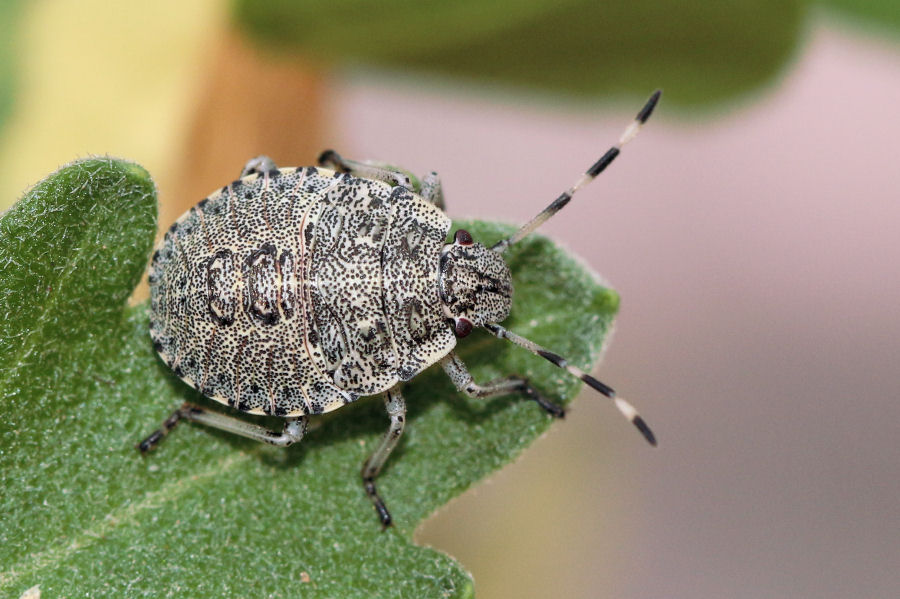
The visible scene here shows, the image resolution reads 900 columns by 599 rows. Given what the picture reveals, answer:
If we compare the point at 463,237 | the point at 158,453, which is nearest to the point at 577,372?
the point at 463,237

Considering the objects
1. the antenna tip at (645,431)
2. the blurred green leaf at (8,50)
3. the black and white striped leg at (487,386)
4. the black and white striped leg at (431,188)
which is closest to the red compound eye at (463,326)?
the black and white striped leg at (487,386)

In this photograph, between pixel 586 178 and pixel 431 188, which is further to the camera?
pixel 431 188

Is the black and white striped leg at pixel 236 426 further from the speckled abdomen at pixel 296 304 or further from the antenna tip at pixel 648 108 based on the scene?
the antenna tip at pixel 648 108

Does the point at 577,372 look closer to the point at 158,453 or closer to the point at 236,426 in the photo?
the point at 236,426

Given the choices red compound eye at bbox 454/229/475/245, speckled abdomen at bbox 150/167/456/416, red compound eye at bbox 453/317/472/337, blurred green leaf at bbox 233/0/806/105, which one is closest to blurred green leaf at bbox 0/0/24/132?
blurred green leaf at bbox 233/0/806/105

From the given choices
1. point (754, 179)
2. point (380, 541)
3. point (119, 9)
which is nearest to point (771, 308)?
point (754, 179)

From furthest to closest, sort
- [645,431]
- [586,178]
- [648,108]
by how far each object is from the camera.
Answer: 1. [586,178]
2. [648,108]
3. [645,431]
